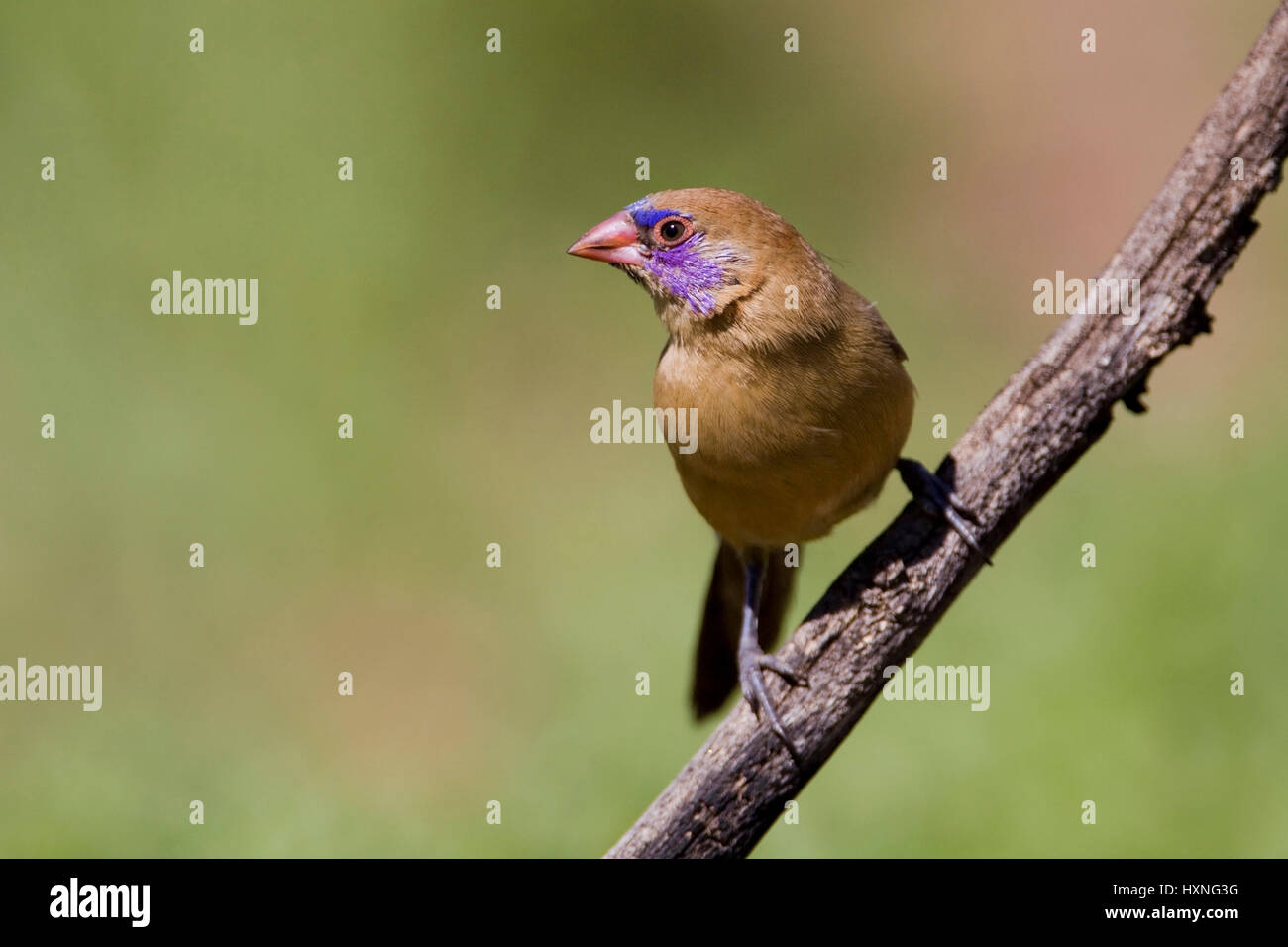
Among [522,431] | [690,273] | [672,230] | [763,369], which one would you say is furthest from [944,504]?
[522,431]

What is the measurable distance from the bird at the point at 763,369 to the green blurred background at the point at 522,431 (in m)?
1.94

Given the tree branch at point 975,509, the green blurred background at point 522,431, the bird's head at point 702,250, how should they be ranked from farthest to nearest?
1. the green blurred background at point 522,431
2. the bird's head at point 702,250
3. the tree branch at point 975,509

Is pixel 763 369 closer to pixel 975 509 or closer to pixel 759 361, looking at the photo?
pixel 759 361

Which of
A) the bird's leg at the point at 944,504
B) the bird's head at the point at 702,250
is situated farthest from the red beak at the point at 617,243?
the bird's leg at the point at 944,504

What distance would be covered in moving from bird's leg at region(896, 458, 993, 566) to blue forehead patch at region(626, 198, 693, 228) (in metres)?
0.98

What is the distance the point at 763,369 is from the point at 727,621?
1.14 meters

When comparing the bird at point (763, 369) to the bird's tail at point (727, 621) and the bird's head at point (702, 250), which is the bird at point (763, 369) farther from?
the bird's tail at point (727, 621)

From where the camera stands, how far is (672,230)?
3.94 meters

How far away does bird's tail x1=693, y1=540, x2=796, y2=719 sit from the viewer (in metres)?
4.71

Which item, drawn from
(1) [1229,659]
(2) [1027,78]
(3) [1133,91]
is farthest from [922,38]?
(1) [1229,659]

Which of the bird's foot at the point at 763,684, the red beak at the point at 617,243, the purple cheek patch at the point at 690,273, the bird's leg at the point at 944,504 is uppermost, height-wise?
the red beak at the point at 617,243

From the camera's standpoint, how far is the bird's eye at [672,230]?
3928 mm

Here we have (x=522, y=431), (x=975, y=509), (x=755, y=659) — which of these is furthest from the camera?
(x=522, y=431)
